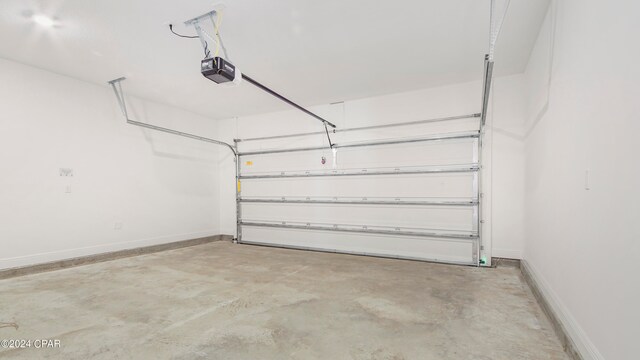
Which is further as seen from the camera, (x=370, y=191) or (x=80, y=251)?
(x=370, y=191)

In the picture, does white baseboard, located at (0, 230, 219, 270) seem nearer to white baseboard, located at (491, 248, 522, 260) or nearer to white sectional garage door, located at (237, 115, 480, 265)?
white sectional garage door, located at (237, 115, 480, 265)

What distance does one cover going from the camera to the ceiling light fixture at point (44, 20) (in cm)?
284

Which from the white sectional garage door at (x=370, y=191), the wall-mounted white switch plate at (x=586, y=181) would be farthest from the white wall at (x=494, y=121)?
the wall-mounted white switch plate at (x=586, y=181)

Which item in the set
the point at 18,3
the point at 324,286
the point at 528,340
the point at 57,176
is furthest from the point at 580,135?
the point at 57,176

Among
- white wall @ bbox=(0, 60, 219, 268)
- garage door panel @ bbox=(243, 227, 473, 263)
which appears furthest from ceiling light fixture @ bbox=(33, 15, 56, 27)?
garage door panel @ bbox=(243, 227, 473, 263)

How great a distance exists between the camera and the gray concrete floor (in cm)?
208

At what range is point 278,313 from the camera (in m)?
2.68

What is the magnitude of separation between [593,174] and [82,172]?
19.7ft

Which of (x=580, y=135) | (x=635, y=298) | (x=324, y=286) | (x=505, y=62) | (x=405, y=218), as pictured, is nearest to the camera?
(x=635, y=298)

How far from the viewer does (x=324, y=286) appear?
3.45 meters

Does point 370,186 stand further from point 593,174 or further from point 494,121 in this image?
point 593,174

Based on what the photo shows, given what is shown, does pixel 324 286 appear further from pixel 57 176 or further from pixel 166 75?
pixel 57 176

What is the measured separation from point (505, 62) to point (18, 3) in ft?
17.6
